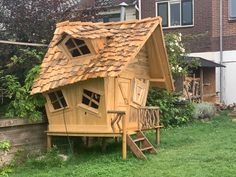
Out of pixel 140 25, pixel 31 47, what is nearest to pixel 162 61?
pixel 140 25

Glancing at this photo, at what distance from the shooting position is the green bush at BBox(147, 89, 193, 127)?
15273 mm

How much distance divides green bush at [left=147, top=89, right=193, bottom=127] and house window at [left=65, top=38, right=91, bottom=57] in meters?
4.84

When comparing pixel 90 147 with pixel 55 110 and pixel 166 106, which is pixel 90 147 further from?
pixel 166 106

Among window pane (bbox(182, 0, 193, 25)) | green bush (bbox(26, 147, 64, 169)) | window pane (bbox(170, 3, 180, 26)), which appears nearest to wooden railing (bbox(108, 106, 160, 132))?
green bush (bbox(26, 147, 64, 169))

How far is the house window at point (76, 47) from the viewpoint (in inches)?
419

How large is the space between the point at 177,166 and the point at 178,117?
22.5 feet

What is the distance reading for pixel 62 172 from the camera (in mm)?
9172

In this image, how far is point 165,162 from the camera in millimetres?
9500

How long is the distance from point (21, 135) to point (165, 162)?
340 centimetres

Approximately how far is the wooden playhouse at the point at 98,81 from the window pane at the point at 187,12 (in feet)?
35.7

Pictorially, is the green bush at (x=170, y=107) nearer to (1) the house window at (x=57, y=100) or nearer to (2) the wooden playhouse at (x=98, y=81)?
(2) the wooden playhouse at (x=98, y=81)

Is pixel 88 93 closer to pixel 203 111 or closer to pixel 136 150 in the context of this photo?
pixel 136 150

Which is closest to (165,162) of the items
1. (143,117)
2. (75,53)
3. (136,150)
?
(136,150)

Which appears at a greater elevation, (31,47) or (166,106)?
(31,47)
